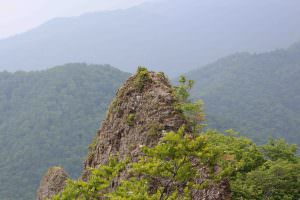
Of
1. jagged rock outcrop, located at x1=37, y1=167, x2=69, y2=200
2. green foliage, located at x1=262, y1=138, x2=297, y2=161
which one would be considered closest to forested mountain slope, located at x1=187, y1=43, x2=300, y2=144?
jagged rock outcrop, located at x1=37, y1=167, x2=69, y2=200

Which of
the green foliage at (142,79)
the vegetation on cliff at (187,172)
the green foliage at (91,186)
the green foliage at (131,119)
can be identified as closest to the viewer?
the vegetation on cliff at (187,172)

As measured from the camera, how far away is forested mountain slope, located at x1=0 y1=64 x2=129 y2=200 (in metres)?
96.0

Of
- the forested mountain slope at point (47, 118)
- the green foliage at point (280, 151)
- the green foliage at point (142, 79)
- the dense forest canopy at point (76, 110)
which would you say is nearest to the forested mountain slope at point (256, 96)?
the dense forest canopy at point (76, 110)

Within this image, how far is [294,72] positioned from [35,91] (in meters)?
108

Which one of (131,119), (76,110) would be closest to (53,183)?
(131,119)

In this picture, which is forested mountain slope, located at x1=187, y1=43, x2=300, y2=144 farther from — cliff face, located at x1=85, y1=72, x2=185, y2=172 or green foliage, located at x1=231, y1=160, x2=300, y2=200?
green foliage, located at x1=231, y1=160, x2=300, y2=200

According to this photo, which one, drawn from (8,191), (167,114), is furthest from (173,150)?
(8,191)

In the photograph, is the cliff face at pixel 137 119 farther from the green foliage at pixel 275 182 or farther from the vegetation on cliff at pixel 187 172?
the green foliage at pixel 275 182

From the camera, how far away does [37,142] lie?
107 metres

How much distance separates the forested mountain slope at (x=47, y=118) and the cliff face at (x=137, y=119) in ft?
225

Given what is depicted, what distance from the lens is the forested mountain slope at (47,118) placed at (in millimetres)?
96000

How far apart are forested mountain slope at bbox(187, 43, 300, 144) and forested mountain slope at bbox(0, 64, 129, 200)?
33.3 metres

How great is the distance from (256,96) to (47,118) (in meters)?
81.9

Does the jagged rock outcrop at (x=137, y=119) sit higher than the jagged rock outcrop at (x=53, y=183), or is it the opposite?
the jagged rock outcrop at (x=137, y=119)
